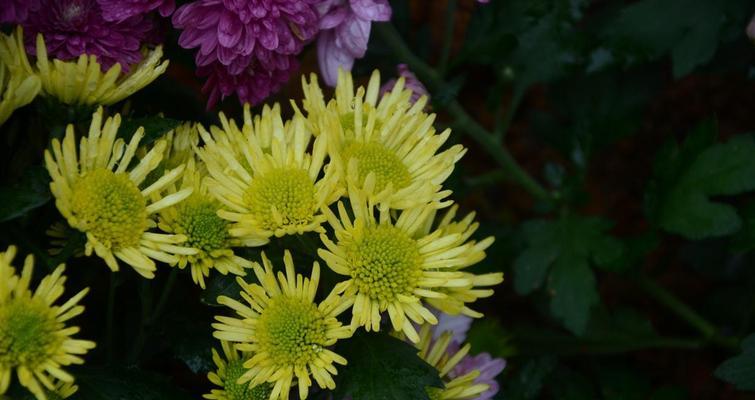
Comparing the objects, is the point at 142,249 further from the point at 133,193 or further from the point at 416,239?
the point at 416,239

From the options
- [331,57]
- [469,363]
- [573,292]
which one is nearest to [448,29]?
[331,57]

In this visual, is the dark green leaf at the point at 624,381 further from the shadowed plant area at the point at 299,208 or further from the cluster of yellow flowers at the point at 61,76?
the cluster of yellow flowers at the point at 61,76

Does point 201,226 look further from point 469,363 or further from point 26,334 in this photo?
point 469,363

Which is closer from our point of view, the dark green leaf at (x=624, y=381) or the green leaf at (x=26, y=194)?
the green leaf at (x=26, y=194)

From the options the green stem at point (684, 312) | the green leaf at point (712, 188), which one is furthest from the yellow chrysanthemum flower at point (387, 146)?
the green stem at point (684, 312)

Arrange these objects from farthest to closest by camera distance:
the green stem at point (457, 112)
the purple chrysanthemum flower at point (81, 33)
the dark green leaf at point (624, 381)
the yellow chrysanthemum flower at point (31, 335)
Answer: the dark green leaf at point (624, 381) < the green stem at point (457, 112) < the purple chrysanthemum flower at point (81, 33) < the yellow chrysanthemum flower at point (31, 335)

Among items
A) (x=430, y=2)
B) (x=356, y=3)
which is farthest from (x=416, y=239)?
(x=430, y=2)
